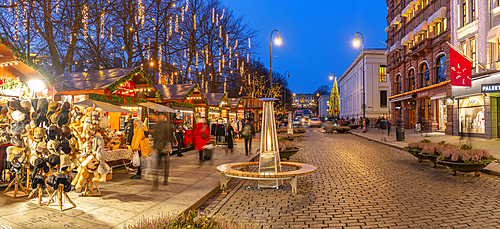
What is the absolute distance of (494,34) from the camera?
1841 centimetres

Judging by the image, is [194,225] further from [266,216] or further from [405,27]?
[405,27]

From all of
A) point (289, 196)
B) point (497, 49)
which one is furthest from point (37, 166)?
point (497, 49)

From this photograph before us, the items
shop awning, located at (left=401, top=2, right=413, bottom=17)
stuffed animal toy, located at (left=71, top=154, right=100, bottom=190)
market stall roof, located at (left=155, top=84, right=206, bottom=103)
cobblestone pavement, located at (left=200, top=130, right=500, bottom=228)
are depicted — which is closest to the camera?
cobblestone pavement, located at (left=200, top=130, right=500, bottom=228)

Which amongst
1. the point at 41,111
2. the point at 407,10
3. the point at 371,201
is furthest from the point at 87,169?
the point at 407,10

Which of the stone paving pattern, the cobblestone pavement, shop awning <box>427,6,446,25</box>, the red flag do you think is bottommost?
the cobblestone pavement

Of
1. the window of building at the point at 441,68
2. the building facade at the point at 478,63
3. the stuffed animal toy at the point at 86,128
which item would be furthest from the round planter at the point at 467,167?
the window of building at the point at 441,68

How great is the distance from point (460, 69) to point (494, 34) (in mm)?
2699

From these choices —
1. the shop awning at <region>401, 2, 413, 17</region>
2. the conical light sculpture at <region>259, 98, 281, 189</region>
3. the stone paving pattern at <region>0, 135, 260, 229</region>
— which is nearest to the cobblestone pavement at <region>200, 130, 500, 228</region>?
the conical light sculpture at <region>259, 98, 281, 189</region>

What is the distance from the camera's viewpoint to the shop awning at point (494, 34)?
59.4ft

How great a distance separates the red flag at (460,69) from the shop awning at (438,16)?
10.3 m

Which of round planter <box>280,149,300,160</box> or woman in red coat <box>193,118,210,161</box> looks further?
woman in red coat <box>193,118,210,161</box>

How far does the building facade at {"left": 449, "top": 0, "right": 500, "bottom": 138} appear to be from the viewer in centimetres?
1919

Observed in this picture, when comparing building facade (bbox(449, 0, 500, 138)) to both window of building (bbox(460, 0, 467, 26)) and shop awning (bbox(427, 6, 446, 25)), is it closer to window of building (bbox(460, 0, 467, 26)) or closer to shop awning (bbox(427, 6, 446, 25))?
window of building (bbox(460, 0, 467, 26))

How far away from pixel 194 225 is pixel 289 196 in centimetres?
399
